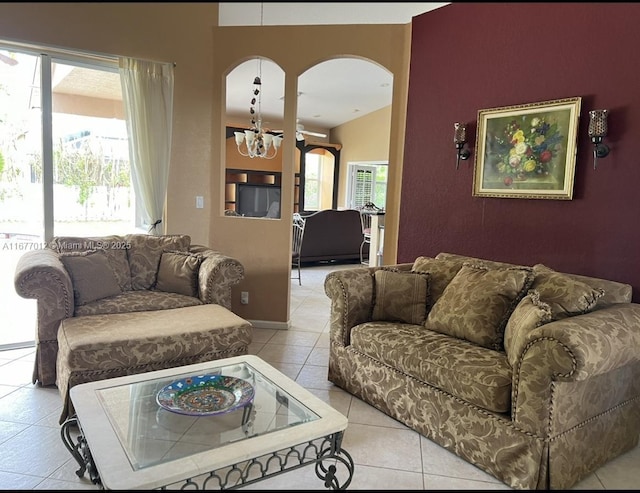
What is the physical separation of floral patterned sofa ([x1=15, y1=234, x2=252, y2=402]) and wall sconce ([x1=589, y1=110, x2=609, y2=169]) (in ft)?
7.76

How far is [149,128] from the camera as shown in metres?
3.88

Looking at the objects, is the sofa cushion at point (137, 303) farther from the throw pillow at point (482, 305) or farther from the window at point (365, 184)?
the window at point (365, 184)

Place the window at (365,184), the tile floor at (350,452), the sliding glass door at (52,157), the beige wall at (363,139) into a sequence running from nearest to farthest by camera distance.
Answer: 1. the tile floor at (350,452)
2. the sliding glass door at (52,157)
3. the beige wall at (363,139)
4. the window at (365,184)

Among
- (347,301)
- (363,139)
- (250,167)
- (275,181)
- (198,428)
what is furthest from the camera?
(363,139)

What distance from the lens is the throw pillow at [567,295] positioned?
89.1 inches

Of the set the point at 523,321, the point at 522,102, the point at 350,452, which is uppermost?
the point at 522,102

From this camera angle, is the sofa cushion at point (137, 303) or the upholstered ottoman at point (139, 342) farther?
the sofa cushion at point (137, 303)

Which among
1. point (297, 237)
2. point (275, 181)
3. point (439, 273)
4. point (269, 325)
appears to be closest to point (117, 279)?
point (269, 325)

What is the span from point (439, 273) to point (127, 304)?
2103mm

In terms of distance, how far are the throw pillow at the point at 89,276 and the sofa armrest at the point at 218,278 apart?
0.60 meters

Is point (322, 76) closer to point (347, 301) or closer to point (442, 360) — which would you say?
point (347, 301)

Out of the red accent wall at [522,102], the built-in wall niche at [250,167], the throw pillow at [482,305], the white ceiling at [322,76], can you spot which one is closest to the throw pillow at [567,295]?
the throw pillow at [482,305]

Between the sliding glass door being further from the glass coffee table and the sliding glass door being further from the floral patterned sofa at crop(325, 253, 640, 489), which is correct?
the floral patterned sofa at crop(325, 253, 640, 489)

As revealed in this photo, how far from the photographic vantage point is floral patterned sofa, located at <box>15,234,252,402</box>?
254cm
